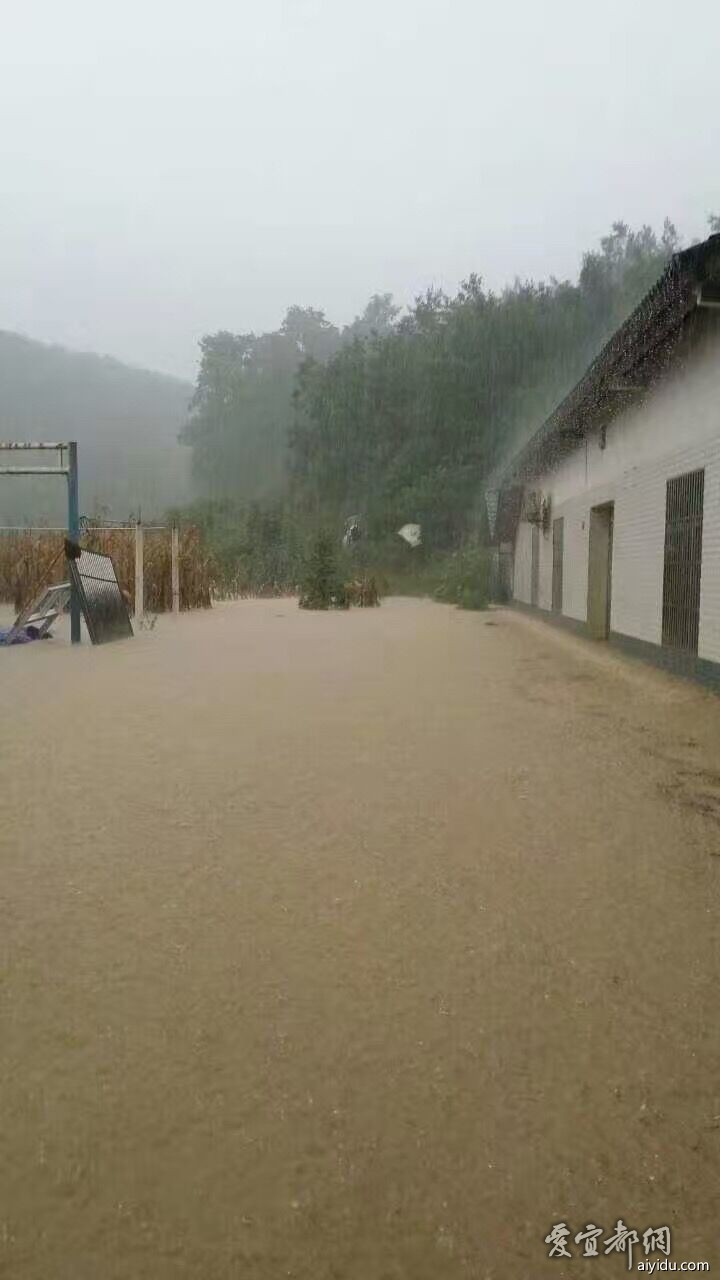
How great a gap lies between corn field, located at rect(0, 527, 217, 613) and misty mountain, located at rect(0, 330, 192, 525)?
6649 cm

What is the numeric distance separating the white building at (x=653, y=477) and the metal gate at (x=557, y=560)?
1.65 feet

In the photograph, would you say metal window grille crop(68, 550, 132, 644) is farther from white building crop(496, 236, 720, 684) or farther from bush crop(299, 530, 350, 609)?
bush crop(299, 530, 350, 609)

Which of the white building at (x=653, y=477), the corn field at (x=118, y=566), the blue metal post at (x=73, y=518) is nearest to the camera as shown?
the white building at (x=653, y=477)

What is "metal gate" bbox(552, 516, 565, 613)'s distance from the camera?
646 inches

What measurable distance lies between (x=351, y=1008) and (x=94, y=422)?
12956 cm

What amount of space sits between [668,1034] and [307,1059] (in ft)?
2.74

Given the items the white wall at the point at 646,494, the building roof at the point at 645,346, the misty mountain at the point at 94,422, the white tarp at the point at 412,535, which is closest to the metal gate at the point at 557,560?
the white wall at the point at 646,494

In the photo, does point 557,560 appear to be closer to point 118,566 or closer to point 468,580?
point 468,580

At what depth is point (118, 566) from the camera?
15938mm

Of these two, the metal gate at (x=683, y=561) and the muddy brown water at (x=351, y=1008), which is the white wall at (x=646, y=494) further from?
the muddy brown water at (x=351, y=1008)

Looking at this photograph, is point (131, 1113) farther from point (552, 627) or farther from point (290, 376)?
point (290, 376)

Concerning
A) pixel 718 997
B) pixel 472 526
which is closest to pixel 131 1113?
pixel 718 997

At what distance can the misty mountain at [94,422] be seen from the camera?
92000mm

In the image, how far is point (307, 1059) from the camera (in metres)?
2.03
